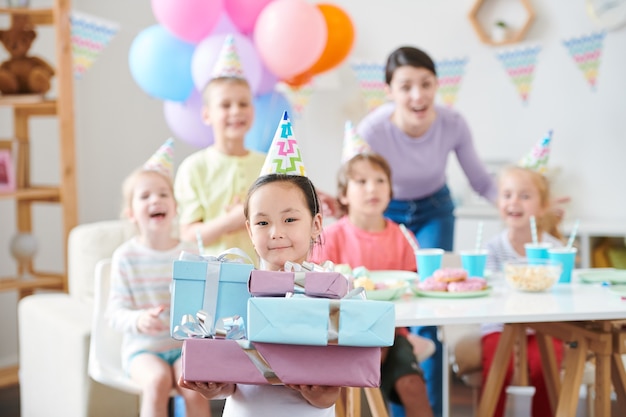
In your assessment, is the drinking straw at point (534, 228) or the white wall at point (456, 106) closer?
the drinking straw at point (534, 228)

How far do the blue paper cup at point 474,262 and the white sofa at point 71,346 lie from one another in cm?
121

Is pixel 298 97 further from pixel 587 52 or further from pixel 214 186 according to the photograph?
pixel 214 186

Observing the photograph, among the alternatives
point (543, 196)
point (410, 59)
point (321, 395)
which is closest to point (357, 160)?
point (410, 59)

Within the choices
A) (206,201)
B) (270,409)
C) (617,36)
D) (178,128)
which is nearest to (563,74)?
(617,36)

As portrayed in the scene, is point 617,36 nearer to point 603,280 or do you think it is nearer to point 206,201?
point 603,280

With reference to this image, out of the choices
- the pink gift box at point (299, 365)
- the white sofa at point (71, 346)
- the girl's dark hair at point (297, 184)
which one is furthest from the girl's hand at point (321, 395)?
the white sofa at point (71, 346)

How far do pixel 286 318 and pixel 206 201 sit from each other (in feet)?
4.75

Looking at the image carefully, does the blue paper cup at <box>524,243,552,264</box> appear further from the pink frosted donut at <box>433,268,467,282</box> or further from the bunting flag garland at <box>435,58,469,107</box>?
the bunting flag garland at <box>435,58,469,107</box>

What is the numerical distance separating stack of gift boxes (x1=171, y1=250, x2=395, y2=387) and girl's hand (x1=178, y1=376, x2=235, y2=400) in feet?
Answer: 0.21

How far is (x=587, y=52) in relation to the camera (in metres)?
4.25

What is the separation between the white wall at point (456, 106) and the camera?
4355 mm

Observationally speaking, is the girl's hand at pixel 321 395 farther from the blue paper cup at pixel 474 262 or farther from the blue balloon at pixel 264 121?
the blue balloon at pixel 264 121

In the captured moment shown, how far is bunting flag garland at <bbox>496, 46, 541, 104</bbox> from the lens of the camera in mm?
4332

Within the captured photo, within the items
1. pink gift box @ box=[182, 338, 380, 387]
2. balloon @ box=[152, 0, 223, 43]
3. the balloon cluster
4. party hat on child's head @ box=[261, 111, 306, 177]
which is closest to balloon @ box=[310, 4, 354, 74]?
the balloon cluster
